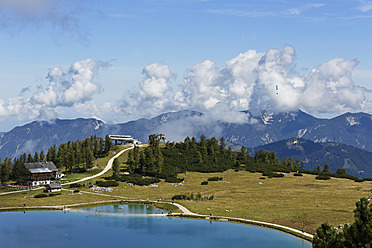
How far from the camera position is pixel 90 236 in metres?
86.2

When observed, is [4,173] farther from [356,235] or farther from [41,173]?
[356,235]

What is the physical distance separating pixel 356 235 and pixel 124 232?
54.6 metres

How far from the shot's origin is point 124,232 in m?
89.8

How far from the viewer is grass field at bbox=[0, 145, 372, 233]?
3996 inches

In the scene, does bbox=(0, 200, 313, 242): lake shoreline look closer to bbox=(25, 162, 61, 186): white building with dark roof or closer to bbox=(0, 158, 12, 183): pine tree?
bbox=(0, 158, 12, 183): pine tree

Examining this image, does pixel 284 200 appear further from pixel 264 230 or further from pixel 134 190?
pixel 134 190

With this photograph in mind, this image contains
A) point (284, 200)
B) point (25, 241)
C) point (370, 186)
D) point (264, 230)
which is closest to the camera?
point (25, 241)

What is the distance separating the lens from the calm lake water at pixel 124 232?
8044 centimetres

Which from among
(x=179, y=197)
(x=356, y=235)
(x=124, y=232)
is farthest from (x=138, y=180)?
(x=356, y=235)

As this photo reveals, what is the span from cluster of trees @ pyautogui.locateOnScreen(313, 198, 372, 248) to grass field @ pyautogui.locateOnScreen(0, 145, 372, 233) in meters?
33.4

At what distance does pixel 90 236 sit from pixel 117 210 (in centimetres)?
2990

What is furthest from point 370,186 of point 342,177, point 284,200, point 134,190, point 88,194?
point 88,194

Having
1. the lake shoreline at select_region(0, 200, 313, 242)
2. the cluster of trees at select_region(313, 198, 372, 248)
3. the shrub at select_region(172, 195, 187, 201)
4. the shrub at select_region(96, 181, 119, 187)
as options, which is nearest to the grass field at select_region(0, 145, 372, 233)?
the shrub at select_region(96, 181, 119, 187)

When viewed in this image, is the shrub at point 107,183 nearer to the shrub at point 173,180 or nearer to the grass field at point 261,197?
the grass field at point 261,197
